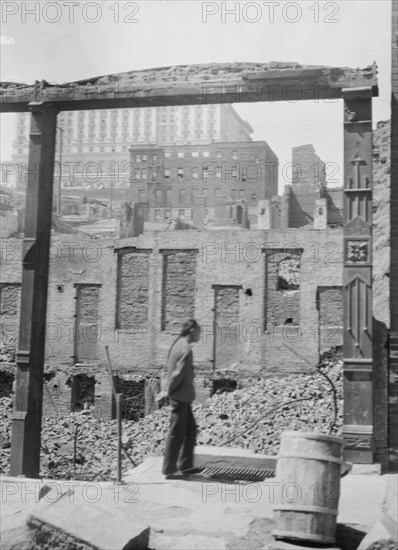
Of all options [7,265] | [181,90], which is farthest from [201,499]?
[7,265]

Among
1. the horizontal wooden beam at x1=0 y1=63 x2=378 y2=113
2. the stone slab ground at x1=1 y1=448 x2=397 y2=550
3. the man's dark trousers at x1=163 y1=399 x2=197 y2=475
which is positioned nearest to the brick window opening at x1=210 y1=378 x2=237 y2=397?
the horizontal wooden beam at x1=0 y1=63 x2=378 y2=113

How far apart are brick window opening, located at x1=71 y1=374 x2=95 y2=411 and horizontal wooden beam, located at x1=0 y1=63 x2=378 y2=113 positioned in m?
21.5

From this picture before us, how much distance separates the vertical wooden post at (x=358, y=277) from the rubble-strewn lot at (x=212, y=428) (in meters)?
6.53

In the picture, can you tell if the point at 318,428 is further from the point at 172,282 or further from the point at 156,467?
the point at 172,282

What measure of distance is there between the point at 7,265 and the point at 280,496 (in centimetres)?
2751

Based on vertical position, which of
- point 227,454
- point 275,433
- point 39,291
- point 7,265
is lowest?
point 275,433

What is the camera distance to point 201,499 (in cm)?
620

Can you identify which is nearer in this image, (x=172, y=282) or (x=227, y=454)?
(x=227, y=454)

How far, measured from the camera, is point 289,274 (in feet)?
96.4

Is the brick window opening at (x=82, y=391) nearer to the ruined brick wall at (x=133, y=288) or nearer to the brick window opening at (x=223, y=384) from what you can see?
the ruined brick wall at (x=133, y=288)

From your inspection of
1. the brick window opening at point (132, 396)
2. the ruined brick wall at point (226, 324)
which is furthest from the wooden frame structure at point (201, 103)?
the ruined brick wall at point (226, 324)

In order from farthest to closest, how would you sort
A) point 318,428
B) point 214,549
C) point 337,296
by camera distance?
point 337,296 < point 318,428 < point 214,549

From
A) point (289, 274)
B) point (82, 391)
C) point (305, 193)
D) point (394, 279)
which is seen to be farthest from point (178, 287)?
point (394, 279)

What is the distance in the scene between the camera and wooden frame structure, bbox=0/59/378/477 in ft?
24.6
